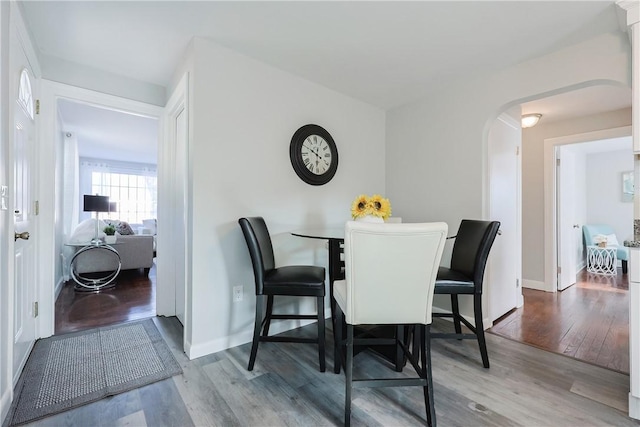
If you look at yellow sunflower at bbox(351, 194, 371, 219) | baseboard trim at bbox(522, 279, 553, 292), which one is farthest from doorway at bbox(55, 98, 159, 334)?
baseboard trim at bbox(522, 279, 553, 292)

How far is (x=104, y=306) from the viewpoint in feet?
9.94

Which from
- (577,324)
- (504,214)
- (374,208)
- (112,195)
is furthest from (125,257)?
(577,324)

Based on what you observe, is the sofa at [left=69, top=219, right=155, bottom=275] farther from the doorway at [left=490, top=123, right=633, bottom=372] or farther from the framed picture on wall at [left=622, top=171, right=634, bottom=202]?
the framed picture on wall at [left=622, top=171, right=634, bottom=202]

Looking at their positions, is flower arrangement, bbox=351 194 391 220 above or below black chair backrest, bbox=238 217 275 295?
above

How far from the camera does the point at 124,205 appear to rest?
7.18m

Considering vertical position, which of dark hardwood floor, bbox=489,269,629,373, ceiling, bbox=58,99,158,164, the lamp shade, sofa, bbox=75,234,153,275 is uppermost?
ceiling, bbox=58,99,158,164

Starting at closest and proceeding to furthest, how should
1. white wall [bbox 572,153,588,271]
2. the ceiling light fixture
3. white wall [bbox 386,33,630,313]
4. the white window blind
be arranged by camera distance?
white wall [bbox 386,33,630,313] < the ceiling light fixture < white wall [bbox 572,153,588,271] < the white window blind

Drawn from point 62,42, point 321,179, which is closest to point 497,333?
point 321,179

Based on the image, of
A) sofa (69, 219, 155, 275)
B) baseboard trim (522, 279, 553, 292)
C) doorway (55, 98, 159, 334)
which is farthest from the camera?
sofa (69, 219, 155, 275)

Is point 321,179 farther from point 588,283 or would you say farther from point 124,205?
point 124,205

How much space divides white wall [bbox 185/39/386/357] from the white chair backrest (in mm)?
1146

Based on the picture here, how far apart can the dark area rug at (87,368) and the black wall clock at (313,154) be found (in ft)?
5.76

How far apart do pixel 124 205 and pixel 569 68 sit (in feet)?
27.8

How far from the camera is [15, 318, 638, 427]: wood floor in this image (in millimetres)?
1395
